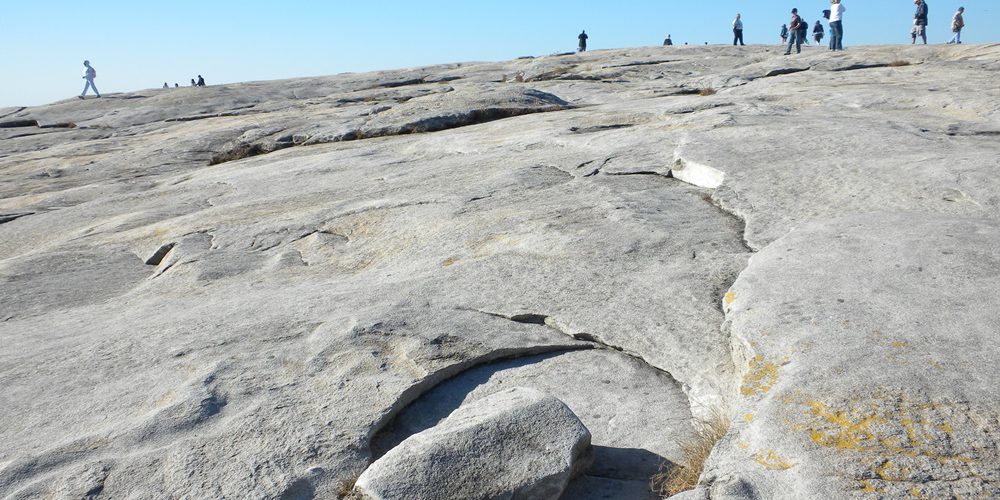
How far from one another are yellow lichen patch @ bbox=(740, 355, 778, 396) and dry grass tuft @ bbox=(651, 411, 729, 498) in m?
0.17

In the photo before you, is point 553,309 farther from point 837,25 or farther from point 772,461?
point 837,25

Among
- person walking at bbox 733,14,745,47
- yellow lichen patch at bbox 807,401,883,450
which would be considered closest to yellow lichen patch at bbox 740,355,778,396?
yellow lichen patch at bbox 807,401,883,450

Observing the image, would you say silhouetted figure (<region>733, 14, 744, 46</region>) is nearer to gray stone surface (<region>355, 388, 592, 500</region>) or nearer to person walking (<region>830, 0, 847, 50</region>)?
person walking (<region>830, 0, 847, 50</region>)

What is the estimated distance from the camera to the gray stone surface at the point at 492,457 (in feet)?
10.1

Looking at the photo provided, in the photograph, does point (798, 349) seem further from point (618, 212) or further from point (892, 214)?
point (618, 212)

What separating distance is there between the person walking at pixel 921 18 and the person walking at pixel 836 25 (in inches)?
121

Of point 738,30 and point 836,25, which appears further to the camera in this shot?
point 738,30

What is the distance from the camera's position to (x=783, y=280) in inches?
176

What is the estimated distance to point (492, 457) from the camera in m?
3.19

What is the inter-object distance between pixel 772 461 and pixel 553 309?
2.13 m

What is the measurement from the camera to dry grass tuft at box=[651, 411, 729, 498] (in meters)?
3.22

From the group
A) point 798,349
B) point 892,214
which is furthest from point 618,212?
point 798,349

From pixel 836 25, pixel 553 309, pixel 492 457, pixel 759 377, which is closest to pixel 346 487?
pixel 492 457

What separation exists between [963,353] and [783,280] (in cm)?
115
